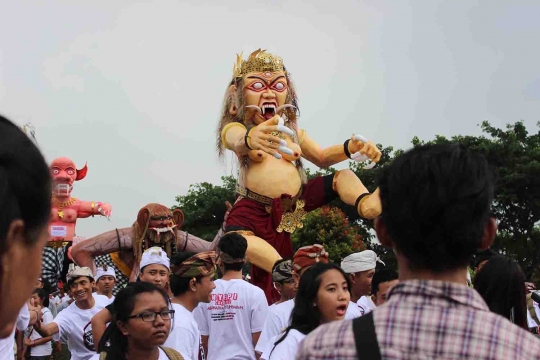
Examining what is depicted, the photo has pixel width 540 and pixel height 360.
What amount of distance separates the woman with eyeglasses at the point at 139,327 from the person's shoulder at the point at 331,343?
1.88 metres

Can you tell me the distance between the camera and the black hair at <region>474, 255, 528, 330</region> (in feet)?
10.3

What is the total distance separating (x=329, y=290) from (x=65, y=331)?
2965mm

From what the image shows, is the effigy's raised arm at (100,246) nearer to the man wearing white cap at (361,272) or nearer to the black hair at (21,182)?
the man wearing white cap at (361,272)

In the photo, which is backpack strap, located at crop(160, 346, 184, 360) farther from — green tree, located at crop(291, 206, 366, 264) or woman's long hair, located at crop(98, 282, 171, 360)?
green tree, located at crop(291, 206, 366, 264)

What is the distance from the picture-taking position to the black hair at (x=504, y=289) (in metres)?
3.12

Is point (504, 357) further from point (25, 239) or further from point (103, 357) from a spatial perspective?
point (103, 357)

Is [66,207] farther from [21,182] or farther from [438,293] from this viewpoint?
[21,182]

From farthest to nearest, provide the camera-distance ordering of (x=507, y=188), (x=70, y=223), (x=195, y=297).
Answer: (x=507, y=188) < (x=70, y=223) < (x=195, y=297)

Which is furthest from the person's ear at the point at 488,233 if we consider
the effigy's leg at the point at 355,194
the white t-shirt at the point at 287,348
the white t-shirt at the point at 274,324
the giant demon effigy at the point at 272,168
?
the effigy's leg at the point at 355,194

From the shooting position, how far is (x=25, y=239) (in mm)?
1233

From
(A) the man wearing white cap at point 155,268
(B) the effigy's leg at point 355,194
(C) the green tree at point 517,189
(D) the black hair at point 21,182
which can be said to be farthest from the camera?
(C) the green tree at point 517,189

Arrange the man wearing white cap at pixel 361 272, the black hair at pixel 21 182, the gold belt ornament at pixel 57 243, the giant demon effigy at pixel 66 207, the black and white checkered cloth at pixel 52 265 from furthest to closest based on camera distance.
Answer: the giant demon effigy at pixel 66 207, the gold belt ornament at pixel 57 243, the black and white checkered cloth at pixel 52 265, the man wearing white cap at pixel 361 272, the black hair at pixel 21 182

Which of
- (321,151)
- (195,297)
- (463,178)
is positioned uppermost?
(321,151)

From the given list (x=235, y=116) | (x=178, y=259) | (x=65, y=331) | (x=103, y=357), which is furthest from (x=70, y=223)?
(x=103, y=357)
